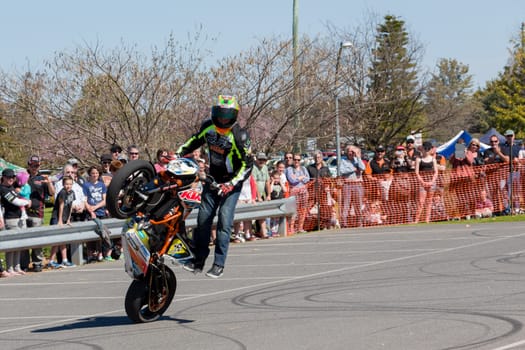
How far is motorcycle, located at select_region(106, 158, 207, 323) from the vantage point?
8.91 metres

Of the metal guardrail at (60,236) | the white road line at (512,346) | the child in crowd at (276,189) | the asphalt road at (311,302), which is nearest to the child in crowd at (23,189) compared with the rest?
the metal guardrail at (60,236)

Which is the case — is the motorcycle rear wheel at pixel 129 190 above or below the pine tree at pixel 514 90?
below

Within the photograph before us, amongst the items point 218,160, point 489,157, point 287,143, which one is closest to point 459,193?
point 489,157

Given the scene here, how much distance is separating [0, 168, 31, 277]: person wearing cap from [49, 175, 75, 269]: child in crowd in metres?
0.64

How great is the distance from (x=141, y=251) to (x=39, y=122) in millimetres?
16364

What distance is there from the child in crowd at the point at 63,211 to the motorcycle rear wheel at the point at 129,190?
7.02 m

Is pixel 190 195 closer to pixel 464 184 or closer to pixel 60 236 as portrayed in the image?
pixel 60 236

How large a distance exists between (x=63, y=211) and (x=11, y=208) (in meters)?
1.01

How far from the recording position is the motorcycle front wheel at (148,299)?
29.3 ft

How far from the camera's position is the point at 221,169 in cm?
970

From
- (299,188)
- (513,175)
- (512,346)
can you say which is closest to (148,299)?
(512,346)

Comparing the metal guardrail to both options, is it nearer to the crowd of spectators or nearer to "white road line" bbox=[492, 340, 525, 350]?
the crowd of spectators

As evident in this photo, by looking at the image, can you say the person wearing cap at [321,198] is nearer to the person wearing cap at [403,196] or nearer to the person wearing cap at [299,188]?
the person wearing cap at [299,188]

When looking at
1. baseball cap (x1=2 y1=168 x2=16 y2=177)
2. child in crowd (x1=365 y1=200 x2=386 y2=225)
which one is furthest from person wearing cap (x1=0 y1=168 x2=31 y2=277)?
child in crowd (x1=365 y1=200 x2=386 y2=225)
